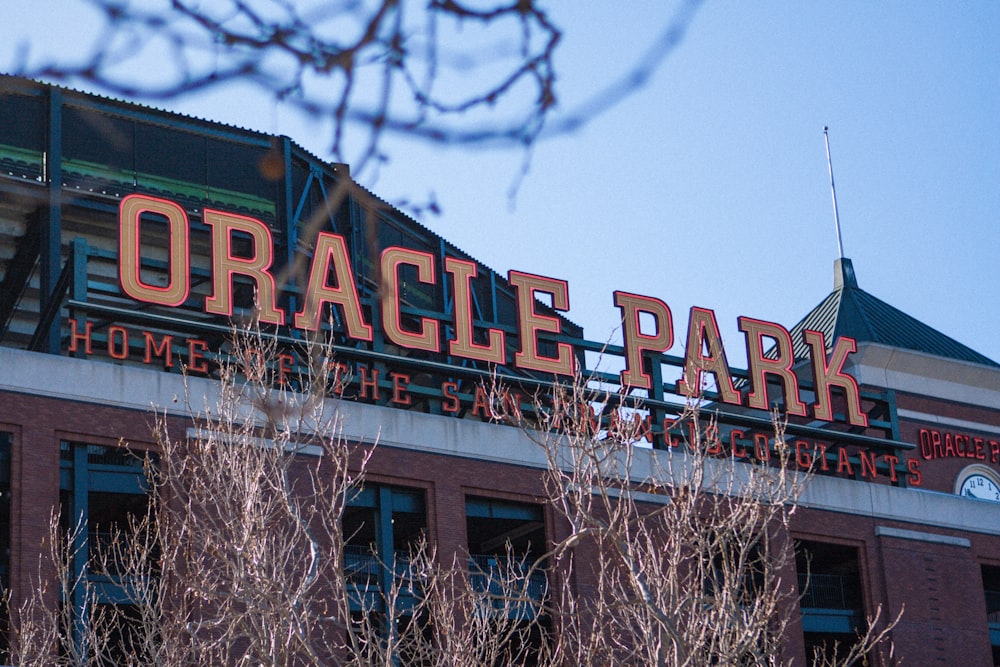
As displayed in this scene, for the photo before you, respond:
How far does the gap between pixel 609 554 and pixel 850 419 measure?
11.4 metres

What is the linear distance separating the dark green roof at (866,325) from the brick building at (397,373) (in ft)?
0.58

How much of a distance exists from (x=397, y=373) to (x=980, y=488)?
19.8m

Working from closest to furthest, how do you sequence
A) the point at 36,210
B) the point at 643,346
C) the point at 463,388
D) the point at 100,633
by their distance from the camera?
the point at 100,633 < the point at 36,210 < the point at 643,346 < the point at 463,388

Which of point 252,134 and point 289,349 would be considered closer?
point 289,349

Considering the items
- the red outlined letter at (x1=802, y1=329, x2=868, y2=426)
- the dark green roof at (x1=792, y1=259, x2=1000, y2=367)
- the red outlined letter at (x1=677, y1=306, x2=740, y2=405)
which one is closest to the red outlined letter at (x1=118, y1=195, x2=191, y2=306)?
the red outlined letter at (x1=677, y1=306, x2=740, y2=405)

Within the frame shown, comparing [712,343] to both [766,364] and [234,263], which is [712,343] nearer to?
[766,364]

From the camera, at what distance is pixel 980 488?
49500 millimetres

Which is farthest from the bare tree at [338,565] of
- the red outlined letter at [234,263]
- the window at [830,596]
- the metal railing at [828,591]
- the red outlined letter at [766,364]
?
the red outlined letter at [234,263]

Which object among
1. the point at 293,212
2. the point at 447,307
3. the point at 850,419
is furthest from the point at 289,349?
the point at 850,419

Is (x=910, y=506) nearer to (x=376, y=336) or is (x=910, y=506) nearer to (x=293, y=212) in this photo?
(x=376, y=336)

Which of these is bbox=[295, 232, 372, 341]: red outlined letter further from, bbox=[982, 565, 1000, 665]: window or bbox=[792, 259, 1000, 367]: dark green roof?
bbox=[982, 565, 1000, 665]: window

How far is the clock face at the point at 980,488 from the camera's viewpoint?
162ft

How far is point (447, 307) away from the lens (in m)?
48.1

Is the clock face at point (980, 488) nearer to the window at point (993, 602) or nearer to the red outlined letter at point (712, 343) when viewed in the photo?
the window at point (993, 602)
